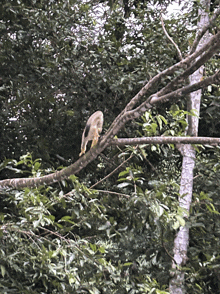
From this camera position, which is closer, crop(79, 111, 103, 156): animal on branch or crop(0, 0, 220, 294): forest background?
crop(79, 111, 103, 156): animal on branch

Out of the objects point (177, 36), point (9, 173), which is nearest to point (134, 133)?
point (177, 36)

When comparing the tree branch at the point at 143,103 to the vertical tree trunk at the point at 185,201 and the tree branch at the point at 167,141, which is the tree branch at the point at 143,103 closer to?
the tree branch at the point at 167,141

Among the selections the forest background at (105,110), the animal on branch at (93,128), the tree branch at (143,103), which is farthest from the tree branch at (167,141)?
the forest background at (105,110)

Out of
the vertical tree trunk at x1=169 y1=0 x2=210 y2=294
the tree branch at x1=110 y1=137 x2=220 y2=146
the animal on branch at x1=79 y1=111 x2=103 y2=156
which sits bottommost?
the vertical tree trunk at x1=169 y1=0 x2=210 y2=294

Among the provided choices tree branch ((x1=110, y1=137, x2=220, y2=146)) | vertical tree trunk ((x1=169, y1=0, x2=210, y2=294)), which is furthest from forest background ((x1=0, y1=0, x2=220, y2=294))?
tree branch ((x1=110, y1=137, x2=220, y2=146))

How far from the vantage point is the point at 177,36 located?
12.8 ft

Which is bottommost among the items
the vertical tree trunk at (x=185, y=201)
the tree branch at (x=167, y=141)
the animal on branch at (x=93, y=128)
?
the vertical tree trunk at (x=185, y=201)

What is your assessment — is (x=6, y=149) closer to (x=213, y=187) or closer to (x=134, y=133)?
(x=134, y=133)

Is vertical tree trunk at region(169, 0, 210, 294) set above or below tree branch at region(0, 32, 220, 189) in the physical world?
below

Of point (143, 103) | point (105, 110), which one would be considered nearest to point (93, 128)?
point (143, 103)

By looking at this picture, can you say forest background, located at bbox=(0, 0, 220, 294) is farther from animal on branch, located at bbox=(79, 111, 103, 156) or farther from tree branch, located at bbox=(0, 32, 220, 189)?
tree branch, located at bbox=(0, 32, 220, 189)

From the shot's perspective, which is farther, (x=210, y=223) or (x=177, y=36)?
(x=177, y=36)

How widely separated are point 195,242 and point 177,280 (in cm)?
64

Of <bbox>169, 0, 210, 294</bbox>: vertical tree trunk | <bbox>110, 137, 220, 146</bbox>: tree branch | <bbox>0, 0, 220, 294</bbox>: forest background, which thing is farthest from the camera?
<bbox>0, 0, 220, 294</bbox>: forest background
